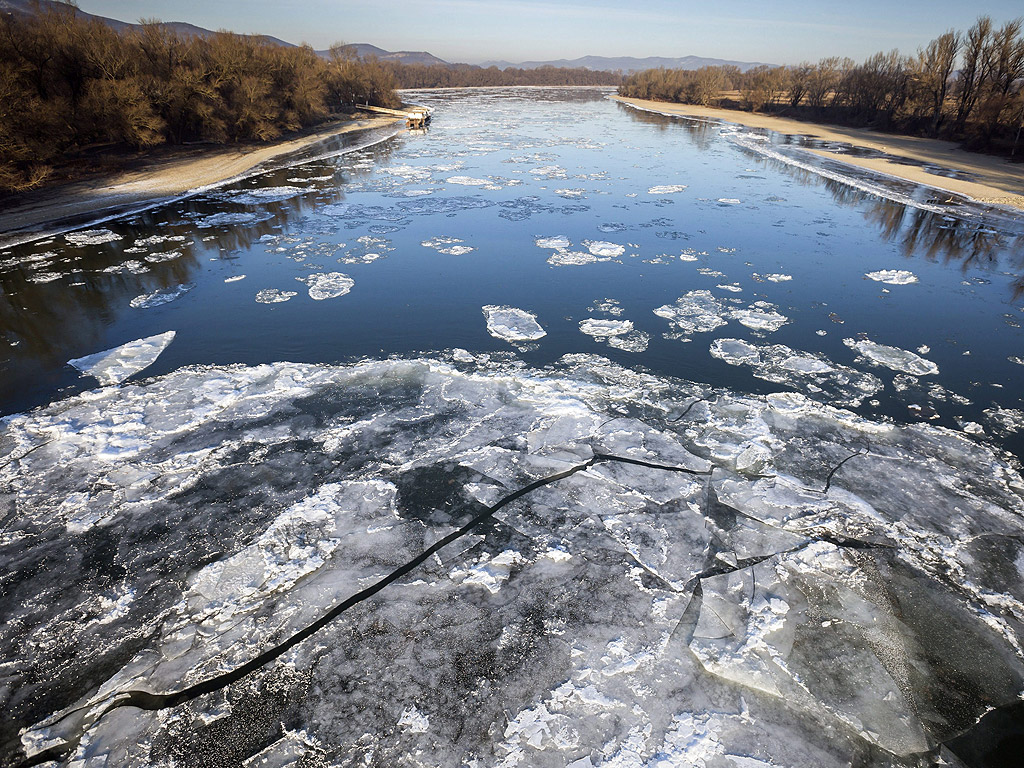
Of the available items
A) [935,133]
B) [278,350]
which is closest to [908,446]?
[278,350]

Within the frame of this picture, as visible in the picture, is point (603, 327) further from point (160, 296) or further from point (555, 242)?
point (160, 296)

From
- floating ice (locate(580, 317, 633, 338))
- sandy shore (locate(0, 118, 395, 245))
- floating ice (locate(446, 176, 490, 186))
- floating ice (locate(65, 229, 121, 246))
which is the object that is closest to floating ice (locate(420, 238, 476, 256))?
floating ice (locate(580, 317, 633, 338))

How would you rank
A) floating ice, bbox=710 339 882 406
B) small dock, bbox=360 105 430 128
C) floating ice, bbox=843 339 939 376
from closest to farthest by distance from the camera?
floating ice, bbox=710 339 882 406 < floating ice, bbox=843 339 939 376 < small dock, bbox=360 105 430 128

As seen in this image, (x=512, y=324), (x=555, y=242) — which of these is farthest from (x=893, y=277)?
(x=512, y=324)

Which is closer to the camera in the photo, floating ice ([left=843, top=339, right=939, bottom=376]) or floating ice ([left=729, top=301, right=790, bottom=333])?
floating ice ([left=843, top=339, right=939, bottom=376])

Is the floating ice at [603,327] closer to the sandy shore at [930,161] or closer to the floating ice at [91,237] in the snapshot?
the floating ice at [91,237]

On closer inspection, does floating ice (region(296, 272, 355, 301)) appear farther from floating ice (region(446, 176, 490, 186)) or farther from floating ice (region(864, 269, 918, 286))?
floating ice (region(864, 269, 918, 286))
